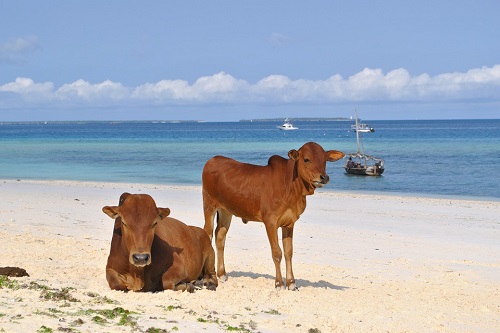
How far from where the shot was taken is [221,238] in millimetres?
12000

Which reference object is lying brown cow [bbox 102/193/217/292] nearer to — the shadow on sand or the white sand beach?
the white sand beach

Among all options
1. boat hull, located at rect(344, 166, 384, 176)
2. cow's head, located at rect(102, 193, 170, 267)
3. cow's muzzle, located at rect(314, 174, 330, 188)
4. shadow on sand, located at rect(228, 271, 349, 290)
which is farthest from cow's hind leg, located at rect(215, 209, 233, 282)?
boat hull, located at rect(344, 166, 384, 176)

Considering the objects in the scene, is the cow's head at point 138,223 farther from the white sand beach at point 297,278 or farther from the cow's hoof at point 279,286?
the cow's hoof at point 279,286

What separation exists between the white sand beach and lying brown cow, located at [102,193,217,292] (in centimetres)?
25

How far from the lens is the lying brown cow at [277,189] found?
35.8ft

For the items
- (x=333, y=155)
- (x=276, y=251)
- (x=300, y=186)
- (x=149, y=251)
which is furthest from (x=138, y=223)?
(x=333, y=155)

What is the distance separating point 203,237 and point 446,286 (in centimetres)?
386

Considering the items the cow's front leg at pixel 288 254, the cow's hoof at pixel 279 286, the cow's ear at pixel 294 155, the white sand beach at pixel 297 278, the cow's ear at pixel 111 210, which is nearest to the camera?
the white sand beach at pixel 297 278

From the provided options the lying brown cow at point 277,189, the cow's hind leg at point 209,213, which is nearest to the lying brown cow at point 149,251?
the lying brown cow at point 277,189

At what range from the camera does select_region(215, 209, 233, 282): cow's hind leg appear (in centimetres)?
1184

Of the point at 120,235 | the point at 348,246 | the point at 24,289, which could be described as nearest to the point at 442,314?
the point at 120,235

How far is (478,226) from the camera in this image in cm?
2131

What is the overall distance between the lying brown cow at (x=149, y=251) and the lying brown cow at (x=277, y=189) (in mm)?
983

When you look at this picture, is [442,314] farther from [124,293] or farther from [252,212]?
[124,293]
